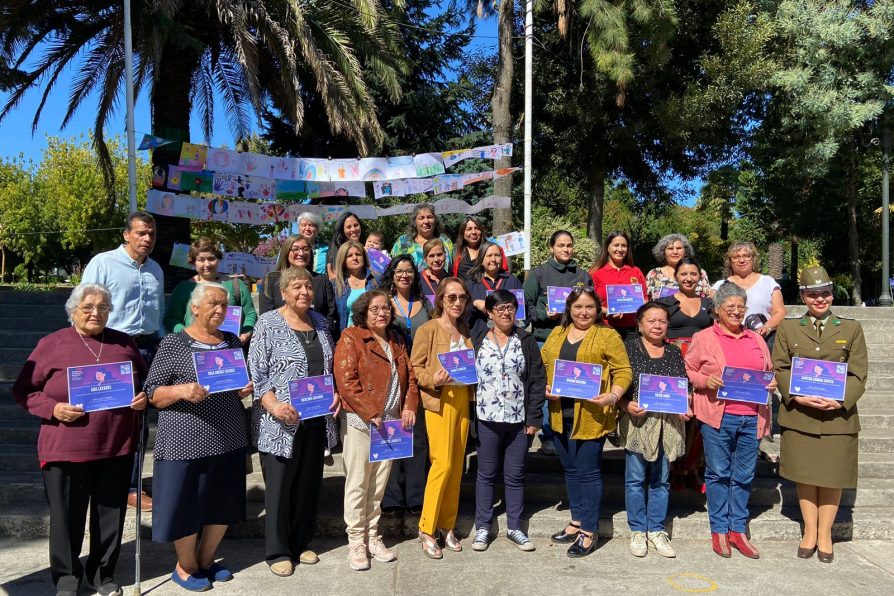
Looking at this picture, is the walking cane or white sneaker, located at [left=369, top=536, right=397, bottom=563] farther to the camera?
white sneaker, located at [left=369, top=536, right=397, bottom=563]

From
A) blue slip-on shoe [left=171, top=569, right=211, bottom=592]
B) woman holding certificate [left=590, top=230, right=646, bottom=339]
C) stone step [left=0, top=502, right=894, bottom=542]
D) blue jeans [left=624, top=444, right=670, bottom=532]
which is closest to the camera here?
blue slip-on shoe [left=171, top=569, right=211, bottom=592]

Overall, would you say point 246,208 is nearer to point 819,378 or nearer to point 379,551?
point 379,551

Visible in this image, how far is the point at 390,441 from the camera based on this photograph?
4.59 metres

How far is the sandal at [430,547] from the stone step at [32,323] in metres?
7.08

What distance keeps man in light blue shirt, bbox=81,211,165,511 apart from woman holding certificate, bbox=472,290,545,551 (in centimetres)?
258

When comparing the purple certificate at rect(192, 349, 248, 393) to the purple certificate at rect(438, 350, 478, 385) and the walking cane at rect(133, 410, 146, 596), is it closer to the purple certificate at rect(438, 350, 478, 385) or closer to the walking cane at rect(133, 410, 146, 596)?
the walking cane at rect(133, 410, 146, 596)

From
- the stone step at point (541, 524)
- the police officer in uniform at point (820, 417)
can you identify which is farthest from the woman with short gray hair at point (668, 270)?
the stone step at point (541, 524)

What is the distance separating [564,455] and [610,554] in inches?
32.7

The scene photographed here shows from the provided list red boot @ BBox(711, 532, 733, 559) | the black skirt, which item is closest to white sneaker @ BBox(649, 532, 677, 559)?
red boot @ BBox(711, 532, 733, 559)

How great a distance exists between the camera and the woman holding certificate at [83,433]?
392 centimetres

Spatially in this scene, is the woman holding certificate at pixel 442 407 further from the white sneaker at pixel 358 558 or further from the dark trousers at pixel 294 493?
the dark trousers at pixel 294 493

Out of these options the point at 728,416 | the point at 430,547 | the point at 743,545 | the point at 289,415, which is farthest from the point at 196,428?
the point at 743,545

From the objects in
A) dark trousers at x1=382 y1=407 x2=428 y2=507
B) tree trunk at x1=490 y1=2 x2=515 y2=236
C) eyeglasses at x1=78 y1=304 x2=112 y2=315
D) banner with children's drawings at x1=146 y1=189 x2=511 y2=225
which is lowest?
dark trousers at x1=382 y1=407 x2=428 y2=507

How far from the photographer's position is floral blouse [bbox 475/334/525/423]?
15.8 ft
